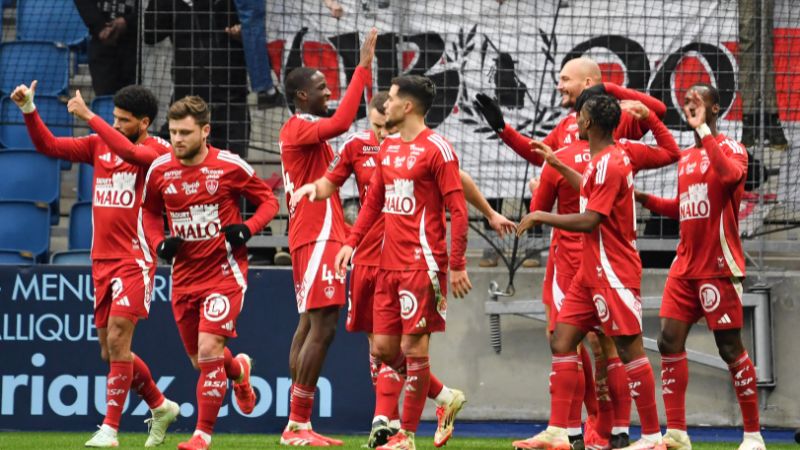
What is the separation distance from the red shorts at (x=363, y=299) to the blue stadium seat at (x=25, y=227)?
4415 millimetres

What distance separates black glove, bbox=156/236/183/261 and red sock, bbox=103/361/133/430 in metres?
1.16

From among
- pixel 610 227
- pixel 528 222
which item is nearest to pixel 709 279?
pixel 610 227

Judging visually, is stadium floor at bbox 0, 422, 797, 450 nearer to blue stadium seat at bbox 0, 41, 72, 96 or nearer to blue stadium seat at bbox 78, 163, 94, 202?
blue stadium seat at bbox 78, 163, 94, 202

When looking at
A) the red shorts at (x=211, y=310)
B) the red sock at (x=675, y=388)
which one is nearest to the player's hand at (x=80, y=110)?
the red shorts at (x=211, y=310)

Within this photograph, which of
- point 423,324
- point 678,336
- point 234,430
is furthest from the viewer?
point 234,430

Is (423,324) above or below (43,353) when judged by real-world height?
above

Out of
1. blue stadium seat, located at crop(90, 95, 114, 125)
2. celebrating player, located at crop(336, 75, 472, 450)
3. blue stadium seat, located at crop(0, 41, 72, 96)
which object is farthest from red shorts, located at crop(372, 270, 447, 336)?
blue stadium seat, located at crop(0, 41, 72, 96)

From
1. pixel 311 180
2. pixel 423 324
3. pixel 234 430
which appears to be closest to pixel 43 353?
pixel 234 430

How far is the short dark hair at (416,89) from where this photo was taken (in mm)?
8258

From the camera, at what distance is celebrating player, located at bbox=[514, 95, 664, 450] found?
25.8 ft

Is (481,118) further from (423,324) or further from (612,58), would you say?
(423,324)

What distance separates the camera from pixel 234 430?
438 inches

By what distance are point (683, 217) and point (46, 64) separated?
7728mm

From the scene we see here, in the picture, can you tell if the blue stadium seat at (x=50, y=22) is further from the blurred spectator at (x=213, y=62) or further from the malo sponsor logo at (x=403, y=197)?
the malo sponsor logo at (x=403, y=197)
